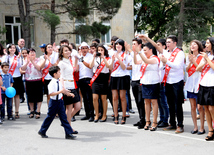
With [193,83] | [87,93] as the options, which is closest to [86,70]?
[87,93]

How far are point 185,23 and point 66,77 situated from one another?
68.4ft

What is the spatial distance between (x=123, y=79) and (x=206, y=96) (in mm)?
2247

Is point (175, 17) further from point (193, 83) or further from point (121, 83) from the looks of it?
point (193, 83)

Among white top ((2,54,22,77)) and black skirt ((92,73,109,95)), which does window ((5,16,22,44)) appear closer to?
white top ((2,54,22,77))

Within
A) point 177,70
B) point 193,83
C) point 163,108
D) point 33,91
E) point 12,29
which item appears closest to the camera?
point 177,70

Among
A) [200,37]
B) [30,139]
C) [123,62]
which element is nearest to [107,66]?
[123,62]

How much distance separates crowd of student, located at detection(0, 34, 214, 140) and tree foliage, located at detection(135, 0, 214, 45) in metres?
18.5

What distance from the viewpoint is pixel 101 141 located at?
6406 mm

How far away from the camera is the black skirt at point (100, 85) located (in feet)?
26.8

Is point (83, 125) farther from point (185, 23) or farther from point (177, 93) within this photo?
point (185, 23)

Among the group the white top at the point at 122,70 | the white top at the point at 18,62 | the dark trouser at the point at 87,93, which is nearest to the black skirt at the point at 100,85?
the white top at the point at 122,70

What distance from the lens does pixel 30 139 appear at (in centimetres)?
667

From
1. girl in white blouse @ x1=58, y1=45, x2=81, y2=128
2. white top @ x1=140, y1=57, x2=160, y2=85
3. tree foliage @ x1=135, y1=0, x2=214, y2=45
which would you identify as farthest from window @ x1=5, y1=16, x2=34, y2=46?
white top @ x1=140, y1=57, x2=160, y2=85

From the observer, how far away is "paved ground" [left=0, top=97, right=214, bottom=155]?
18.8 feet
